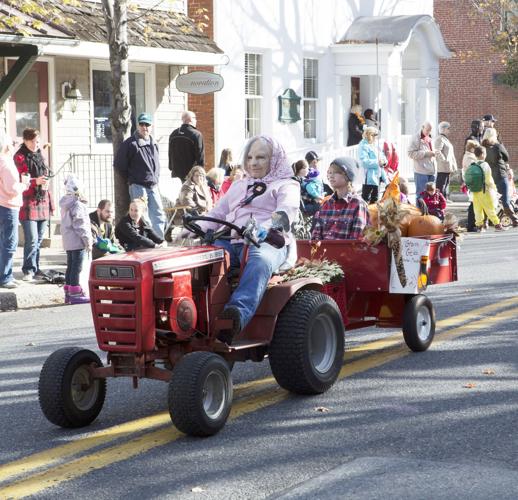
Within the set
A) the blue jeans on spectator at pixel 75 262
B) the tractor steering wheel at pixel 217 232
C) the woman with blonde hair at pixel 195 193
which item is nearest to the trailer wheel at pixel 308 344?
the tractor steering wheel at pixel 217 232

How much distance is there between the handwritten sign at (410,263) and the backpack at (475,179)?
12.2m

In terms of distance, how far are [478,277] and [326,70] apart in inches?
564

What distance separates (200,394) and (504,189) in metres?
16.2

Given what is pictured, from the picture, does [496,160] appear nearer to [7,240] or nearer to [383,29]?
[383,29]

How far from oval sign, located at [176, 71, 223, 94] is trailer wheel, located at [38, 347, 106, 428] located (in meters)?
13.7

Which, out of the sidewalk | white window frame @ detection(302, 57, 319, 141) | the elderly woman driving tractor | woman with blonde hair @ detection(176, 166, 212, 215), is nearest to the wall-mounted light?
woman with blonde hair @ detection(176, 166, 212, 215)

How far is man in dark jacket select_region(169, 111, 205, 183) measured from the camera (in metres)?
18.1

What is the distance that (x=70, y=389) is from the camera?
6766 mm

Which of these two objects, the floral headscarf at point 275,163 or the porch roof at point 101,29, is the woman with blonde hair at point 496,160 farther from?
the floral headscarf at point 275,163

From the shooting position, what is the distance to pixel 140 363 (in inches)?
267

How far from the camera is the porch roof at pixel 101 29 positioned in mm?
15406

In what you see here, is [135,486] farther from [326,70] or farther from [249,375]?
[326,70]

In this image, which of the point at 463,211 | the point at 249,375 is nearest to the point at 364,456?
the point at 249,375

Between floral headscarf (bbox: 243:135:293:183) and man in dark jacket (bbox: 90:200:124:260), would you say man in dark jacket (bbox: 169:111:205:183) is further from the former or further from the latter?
floral headscarf (bbox: 243:135:293:183)
